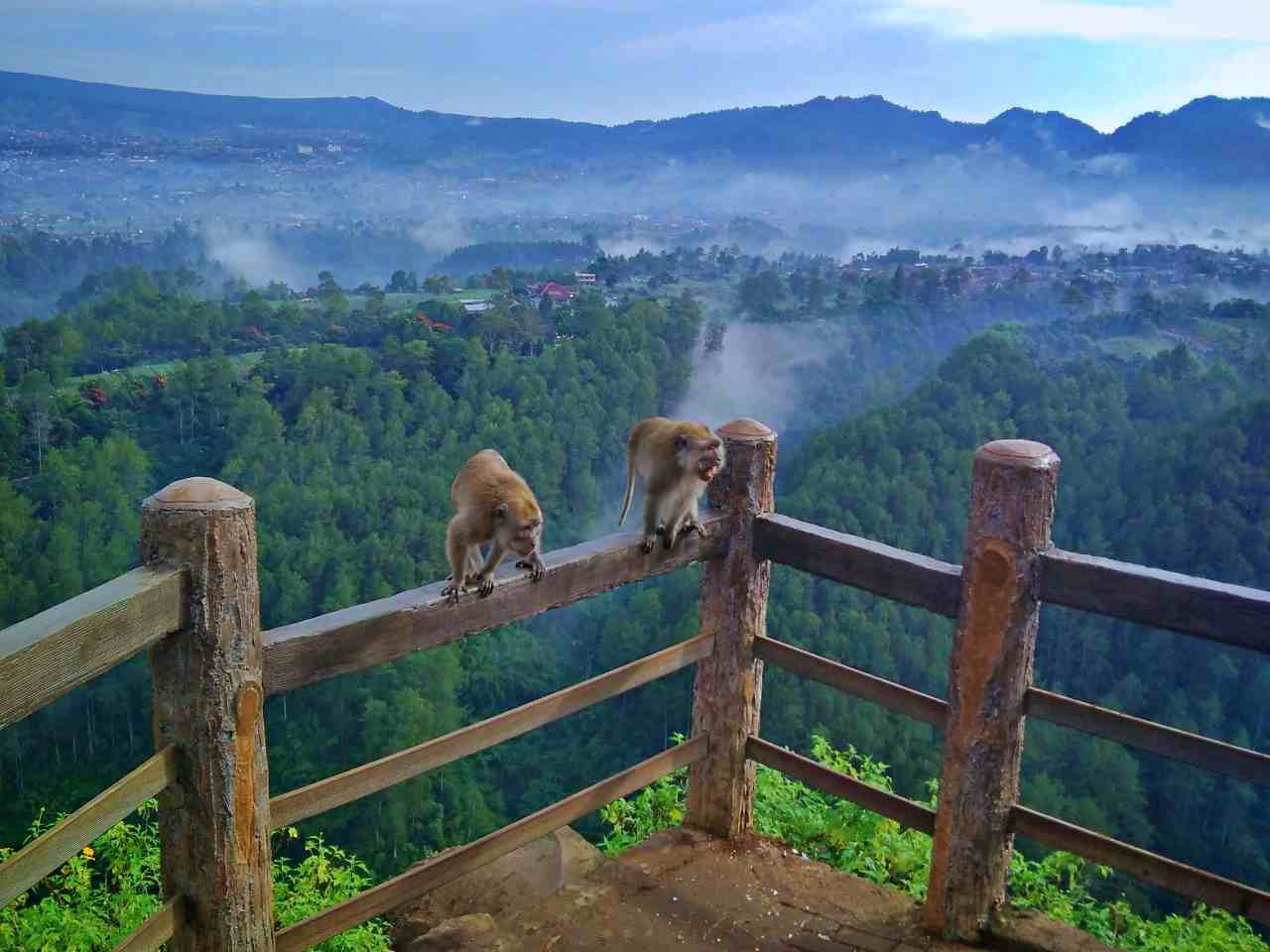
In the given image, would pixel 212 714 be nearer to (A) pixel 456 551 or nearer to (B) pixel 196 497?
(B) pixel 196 497

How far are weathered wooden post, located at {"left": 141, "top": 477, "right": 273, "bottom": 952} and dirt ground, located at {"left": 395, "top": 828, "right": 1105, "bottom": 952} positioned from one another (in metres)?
0.86

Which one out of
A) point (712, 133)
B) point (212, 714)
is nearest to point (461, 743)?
point (212, 714)

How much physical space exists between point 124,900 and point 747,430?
378 centimetres

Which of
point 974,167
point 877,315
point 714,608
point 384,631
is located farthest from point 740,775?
point 974,167

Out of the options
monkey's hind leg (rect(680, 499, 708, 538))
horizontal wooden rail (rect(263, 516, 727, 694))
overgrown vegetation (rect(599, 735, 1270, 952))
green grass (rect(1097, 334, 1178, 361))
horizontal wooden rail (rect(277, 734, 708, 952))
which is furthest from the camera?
green grass (rect(1097, 334, 1178, 361))

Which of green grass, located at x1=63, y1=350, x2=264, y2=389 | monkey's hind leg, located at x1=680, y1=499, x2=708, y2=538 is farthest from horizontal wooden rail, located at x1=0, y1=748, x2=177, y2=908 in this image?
green grass, located at x1=63, y1=350, x2=264, y2=389

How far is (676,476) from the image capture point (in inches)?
124

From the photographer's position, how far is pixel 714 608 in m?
3.19

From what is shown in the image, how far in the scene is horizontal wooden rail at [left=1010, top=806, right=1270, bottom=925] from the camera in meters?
2.41

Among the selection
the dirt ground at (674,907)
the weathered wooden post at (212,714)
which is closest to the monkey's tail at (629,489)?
the dirt ground at (674,907)

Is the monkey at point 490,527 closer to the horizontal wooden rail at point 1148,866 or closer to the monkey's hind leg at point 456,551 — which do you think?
the monkey's hind leg at point 456,551

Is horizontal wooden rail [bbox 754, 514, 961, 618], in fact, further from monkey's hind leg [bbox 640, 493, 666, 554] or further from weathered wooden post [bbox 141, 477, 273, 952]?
weathered wooden post [bbox 141, 477, 273, 952]

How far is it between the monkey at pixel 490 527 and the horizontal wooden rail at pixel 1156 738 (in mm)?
1335

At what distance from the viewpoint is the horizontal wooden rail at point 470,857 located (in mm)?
2264
